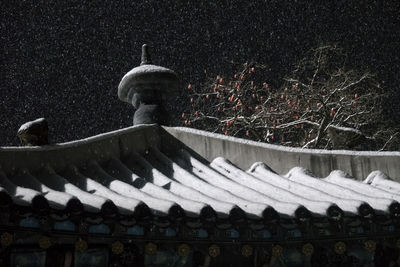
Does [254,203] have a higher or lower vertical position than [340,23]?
lower

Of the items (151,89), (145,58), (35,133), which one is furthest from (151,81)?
(35,133)

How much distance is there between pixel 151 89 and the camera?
22.0ft

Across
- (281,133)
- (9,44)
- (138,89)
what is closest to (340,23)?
(281,133)

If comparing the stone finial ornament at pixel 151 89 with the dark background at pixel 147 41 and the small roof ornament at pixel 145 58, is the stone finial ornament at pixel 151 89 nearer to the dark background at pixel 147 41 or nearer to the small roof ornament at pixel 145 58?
the small roof ornament at pixel 145 58

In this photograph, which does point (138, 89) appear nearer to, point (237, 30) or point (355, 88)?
point (355, 88)

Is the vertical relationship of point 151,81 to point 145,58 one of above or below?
below

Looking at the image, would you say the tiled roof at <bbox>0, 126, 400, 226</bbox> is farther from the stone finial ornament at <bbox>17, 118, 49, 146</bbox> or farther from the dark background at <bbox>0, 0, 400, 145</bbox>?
the dark background at <bbox>0, 0, 400, 145</bbox>

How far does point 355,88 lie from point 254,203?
431 inches

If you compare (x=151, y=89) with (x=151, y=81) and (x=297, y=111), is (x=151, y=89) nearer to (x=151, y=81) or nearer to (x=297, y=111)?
(x=151, y=81)

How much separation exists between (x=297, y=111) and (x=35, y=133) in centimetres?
898

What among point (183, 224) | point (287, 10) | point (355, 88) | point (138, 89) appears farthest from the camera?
point (287, 10)

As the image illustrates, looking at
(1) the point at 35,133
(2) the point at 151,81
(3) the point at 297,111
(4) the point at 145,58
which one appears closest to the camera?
(1) the point at 35,133

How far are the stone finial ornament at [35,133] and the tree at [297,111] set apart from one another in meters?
7.94

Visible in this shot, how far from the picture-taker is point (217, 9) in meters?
18.5
